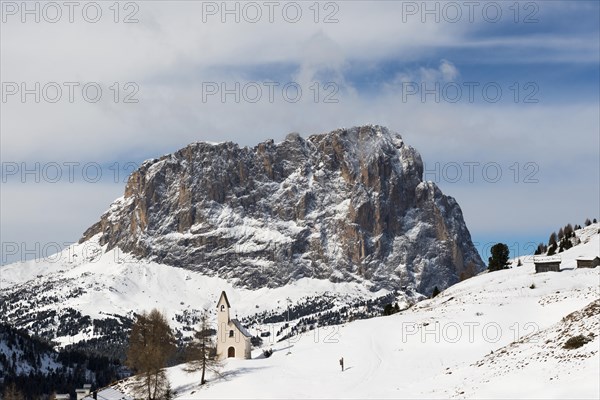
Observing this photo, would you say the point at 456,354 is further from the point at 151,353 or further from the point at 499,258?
the point at 499,258

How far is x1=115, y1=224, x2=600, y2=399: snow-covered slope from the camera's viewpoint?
53031 millimetres

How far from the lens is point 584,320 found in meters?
59.7

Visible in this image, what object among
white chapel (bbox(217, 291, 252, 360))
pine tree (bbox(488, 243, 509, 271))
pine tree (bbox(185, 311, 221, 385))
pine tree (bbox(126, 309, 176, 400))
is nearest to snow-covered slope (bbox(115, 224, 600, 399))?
pine tree (bbox(185, 311, 221, 385))

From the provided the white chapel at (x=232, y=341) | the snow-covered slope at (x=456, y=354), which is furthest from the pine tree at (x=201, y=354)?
the white chapel at (x=232, y=341)

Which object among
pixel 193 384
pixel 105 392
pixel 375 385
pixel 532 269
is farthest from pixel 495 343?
pixel 532 269

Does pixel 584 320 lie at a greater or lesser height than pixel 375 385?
greater

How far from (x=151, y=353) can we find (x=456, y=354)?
102 ft

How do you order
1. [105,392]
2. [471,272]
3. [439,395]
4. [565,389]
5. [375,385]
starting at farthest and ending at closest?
[471,272] < [105,392] < [375,385] < [439,395] < [565,389]

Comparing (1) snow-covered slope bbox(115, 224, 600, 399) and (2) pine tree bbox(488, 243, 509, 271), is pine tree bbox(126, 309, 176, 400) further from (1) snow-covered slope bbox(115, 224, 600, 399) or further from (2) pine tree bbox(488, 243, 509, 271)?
(2) pine tree bbox(488, 243, 509, 271)

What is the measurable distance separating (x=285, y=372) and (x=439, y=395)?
83.1ft

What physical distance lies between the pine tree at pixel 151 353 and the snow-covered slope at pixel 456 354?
277cm

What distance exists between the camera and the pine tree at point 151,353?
259ft

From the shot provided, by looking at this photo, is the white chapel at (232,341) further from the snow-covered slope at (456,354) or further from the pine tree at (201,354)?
the pine tree at (201,354)

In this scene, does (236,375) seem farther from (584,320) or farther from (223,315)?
(584,320)
